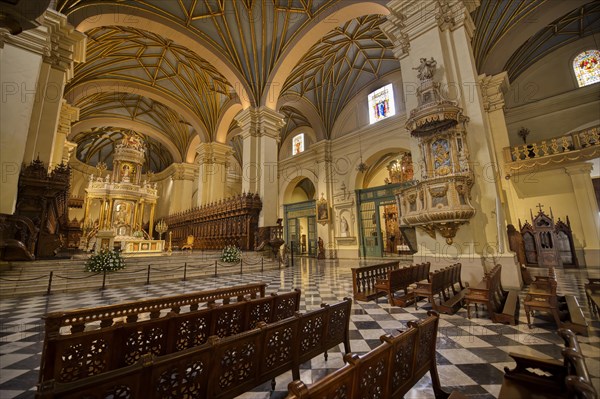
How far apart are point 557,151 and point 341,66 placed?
34.5 feet

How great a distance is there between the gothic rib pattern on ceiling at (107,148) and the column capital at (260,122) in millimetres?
13982

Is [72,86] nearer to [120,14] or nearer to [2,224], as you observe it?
[120,14]

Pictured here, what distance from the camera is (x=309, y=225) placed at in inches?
727

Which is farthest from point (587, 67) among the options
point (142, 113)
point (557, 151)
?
point (142, 113)

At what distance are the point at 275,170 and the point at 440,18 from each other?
7.90 metres

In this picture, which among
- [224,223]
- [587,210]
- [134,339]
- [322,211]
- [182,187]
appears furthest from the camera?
[182,187]

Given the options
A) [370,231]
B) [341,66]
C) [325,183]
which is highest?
[341,66]

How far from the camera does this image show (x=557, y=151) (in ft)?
29.3

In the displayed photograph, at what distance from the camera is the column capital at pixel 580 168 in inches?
372

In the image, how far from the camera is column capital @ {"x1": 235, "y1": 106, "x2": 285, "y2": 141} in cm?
1191

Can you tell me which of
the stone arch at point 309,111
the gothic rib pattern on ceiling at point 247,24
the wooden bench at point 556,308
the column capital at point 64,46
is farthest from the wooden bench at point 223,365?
the stone arch at point 309,111

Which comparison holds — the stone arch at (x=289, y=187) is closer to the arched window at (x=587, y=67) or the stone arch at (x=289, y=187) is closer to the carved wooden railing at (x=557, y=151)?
the carved wooden railing at (x=557, y=151)

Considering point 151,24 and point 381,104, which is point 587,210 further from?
point 151,24

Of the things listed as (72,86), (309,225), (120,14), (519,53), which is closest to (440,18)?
(519,53)
